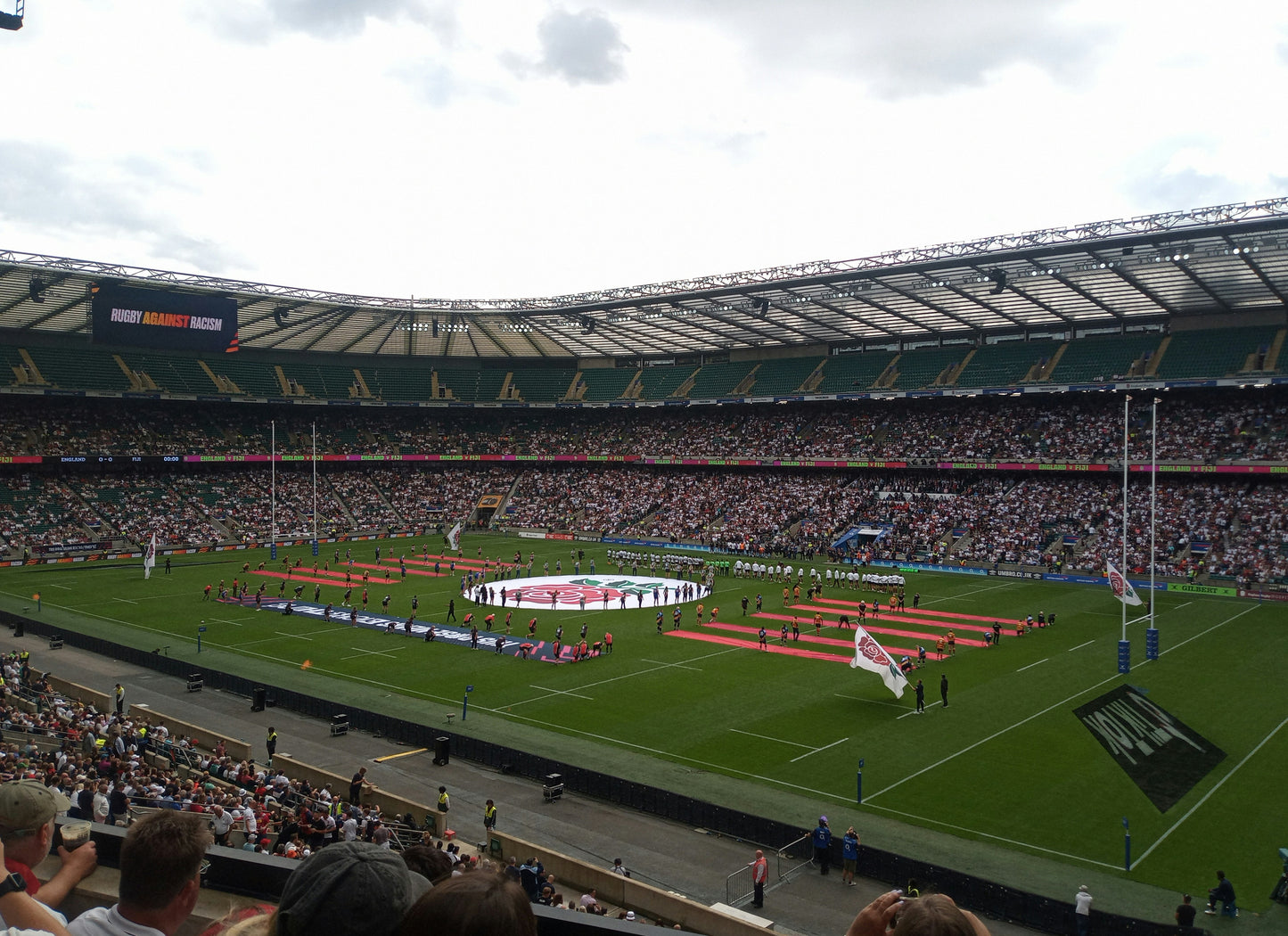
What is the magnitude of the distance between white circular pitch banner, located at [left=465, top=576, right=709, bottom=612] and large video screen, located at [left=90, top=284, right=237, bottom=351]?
106ft

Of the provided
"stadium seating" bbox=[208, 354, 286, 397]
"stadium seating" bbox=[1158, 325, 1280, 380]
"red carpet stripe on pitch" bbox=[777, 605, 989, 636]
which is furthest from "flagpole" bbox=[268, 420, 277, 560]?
"stadium seating" bbox=[1158, 325, 1280, 380]

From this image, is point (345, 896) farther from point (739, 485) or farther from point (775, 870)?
point (739, 485)

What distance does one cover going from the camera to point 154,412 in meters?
82.5

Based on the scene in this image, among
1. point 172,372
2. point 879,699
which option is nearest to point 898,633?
point 879,699

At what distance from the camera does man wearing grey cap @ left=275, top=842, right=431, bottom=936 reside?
2439 millimetres

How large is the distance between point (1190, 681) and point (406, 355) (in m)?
80.4

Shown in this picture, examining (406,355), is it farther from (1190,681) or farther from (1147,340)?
(1190,681)

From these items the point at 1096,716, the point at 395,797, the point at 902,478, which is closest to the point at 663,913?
the point at 395,797

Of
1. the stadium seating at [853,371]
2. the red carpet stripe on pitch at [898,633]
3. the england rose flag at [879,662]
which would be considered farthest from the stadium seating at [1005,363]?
the england rose flag at [879,662]

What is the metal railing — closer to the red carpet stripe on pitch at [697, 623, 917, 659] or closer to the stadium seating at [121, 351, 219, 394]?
the red carpet stripe on pitch at [697, 623, 917, 659]

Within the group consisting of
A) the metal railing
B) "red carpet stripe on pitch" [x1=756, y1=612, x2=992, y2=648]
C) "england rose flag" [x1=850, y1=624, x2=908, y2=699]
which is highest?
"england rose flag" [x1=850, y1=624, x2=908, y2=699]

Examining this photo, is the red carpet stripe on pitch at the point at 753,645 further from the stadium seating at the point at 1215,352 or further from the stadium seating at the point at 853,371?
the stadium seating at the point at 853,371

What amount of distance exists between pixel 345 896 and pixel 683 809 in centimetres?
2092

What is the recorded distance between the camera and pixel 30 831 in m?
3.70
